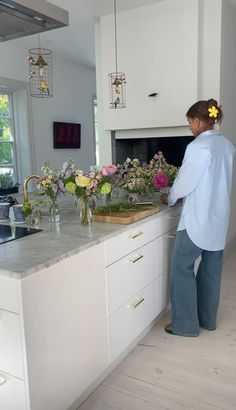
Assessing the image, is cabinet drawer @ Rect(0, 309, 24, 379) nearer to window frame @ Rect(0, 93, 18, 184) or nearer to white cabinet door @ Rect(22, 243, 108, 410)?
white cabinet door @ Rect(22, 243, 108, 410)

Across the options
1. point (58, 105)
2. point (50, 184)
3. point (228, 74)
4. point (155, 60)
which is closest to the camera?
point (50, 184)

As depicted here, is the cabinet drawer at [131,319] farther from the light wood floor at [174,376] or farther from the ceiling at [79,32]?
the ceiling at [79,32]

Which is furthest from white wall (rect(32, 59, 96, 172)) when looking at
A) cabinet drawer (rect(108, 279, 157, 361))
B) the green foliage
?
cabinet drawer (rect(108, 279, 157, 361))

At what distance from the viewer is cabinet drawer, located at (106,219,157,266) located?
186 cm

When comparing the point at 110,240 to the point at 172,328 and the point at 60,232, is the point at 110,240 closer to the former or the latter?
the point at 60,232

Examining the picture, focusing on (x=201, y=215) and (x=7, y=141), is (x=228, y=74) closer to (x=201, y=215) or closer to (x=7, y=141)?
(x=201, y=215)

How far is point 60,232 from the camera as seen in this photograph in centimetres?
188

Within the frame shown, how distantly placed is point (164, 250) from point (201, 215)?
0.49 metres

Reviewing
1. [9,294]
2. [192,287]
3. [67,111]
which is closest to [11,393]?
[9,294]

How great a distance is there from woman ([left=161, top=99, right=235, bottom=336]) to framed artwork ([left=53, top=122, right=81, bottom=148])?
3179mm

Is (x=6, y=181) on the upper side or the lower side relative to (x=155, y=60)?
lower

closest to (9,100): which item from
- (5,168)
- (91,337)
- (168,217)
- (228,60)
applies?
(5,168)

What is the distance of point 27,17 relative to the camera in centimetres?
161

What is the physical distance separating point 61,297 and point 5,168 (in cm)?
350
